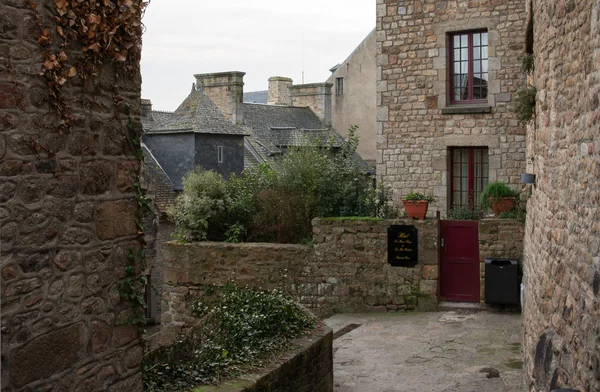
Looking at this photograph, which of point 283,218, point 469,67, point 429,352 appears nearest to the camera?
point 429,352

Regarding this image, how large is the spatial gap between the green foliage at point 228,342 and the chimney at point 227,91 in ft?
84.2

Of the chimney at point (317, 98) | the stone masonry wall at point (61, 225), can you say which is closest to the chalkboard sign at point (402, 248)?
the stone masonry wall at point (61, 225)

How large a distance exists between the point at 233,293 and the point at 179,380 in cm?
226

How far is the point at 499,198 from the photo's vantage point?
1289cm

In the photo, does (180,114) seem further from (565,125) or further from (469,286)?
(565,125)

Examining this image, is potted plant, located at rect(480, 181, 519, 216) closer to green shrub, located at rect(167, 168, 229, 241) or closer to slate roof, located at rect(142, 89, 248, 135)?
green shrub, located at rect(167, 168, 229, 241)

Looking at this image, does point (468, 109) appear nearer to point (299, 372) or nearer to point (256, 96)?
point (299, 372)

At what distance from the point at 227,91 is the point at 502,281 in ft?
77.9

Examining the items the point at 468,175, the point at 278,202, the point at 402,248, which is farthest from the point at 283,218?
the point at 468,175

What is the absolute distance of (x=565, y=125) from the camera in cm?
568

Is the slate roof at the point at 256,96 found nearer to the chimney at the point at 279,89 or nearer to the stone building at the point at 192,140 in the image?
the chimney at the point at 279,89

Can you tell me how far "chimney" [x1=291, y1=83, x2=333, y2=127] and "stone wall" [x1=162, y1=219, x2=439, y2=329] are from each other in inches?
948

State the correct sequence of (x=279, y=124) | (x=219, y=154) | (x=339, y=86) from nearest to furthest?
(x=219, y=154)
(x=339, y=86)
(x=279, y=124)

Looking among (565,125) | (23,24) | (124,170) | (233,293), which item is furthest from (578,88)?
(233,293)
